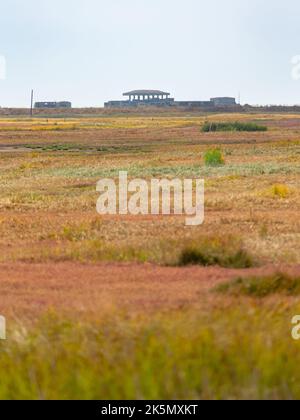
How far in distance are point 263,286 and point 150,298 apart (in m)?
1.65

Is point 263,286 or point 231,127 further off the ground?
point 231,127

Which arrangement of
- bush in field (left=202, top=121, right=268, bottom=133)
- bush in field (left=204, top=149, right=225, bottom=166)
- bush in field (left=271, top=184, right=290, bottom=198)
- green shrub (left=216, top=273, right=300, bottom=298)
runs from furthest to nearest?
1. bush in field (left=202, top=121, right=268, bottom=133)
2. bush in field (left=204, top=149, right=225, bottom=166)
3. bush in field (left=271, top=184, right=290, bottom=198)
4. green shrub (left=216, top=273, right=300, bottom=298)

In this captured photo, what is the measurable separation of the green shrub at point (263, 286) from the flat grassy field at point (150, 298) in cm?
3

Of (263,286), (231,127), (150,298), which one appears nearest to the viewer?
(150,298)

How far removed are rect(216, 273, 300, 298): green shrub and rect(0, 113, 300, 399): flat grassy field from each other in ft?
0.09

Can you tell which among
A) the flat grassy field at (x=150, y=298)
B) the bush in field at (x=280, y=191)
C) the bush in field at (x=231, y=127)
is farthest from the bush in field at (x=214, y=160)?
the bush in field at (x=231, y=127)

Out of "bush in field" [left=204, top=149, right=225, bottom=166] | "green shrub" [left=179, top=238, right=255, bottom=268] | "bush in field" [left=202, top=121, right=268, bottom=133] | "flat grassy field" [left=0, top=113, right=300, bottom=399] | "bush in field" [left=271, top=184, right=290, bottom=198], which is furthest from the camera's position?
"bush in field" [left=202, top=121, right=268, bottom=133]

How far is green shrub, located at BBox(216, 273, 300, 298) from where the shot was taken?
12.3 metres

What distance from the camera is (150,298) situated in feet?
39.9

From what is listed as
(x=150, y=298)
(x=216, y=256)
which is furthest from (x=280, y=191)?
(x=150, y=298)

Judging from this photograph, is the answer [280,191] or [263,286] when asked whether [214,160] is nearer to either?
[280,191]

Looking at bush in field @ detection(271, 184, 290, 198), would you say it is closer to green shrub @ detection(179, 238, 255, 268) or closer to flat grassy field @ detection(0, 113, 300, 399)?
flat grassy field @ detection(0, 113, 300, 399)

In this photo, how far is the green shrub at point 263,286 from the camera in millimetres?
12336

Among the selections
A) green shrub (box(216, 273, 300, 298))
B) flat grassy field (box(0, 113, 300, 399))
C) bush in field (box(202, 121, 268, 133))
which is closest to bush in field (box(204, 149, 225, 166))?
flat grassy field (box(0, 113, 300, 399))
